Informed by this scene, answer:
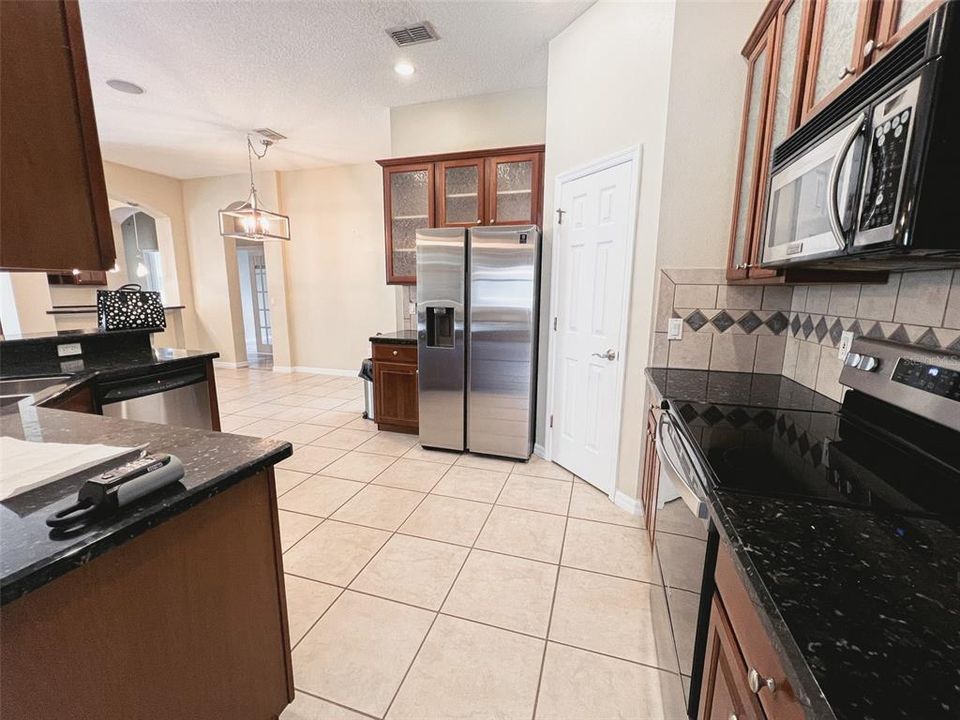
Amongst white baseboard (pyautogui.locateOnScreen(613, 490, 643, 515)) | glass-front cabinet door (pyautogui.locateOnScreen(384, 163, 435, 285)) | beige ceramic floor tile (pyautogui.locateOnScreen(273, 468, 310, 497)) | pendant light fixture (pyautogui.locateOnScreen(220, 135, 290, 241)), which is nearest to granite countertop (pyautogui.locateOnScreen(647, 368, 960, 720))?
white baseboard (pyautogui.locateOnScreen(613, 490, 643, 515))

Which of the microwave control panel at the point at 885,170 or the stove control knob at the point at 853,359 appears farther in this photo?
the stove control knob at the point at 853,359

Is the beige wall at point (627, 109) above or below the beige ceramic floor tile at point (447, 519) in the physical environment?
above

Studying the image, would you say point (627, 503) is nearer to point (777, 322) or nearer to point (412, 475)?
point (777, 322)

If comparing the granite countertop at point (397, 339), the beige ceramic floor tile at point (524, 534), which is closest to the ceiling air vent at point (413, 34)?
the granite countertop at point (397, 339)

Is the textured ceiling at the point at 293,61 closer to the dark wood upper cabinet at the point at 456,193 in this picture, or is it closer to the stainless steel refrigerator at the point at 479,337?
the dark wood upper cabinet at the point at 456,193

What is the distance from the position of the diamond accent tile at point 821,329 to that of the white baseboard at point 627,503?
1.24m

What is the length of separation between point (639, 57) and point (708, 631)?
2.56 meters

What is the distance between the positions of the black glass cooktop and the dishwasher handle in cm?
275

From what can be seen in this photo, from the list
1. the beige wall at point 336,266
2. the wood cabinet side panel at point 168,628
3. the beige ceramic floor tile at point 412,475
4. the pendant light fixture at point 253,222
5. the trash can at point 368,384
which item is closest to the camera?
the wood cabinet side panel at point 168,628

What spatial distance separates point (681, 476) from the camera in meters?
1.16

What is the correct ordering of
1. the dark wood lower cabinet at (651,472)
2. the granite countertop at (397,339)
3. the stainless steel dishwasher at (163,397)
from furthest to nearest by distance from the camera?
the granite countertop at (397,339) < the stainless steel dishwasher at (163,397) < the dark wood lower cabinet at (651,472)

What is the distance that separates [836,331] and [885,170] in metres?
1.07

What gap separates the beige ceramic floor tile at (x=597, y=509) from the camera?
2377 millimetres

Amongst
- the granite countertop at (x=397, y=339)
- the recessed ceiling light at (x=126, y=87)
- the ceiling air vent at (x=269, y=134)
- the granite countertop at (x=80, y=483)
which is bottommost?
the granite countertop at (x=80, y=483)
